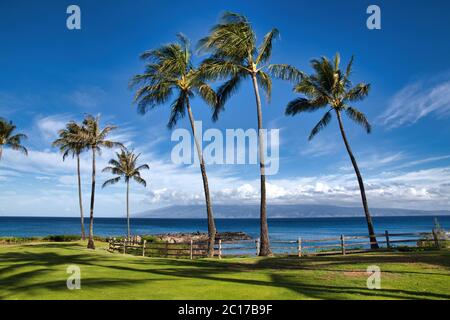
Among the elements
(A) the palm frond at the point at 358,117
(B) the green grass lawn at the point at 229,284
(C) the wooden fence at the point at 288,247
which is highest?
(A) the palm frond at the point at 358,117

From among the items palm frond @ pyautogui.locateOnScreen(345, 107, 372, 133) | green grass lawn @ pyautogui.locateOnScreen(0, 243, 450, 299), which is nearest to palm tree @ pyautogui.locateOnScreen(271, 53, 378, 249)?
palm frond @ pyautogui.locateOnScreen(345, 107, 372, 133)

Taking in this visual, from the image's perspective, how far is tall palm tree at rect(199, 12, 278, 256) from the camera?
22.1 meters

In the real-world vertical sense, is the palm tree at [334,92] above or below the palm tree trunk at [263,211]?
above

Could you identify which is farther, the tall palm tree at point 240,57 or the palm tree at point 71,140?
the palm tree at point 71,140

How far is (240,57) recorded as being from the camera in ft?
75.9

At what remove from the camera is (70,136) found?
127 feet

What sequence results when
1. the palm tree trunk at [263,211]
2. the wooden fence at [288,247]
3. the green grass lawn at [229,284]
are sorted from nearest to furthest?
the green grass lawn at [229,284]
the palm tree trunk at [263,211]
the wooden fence at [288,247]

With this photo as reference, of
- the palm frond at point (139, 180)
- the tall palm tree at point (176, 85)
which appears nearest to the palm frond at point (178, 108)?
the tall palm tree at point (176, 85)

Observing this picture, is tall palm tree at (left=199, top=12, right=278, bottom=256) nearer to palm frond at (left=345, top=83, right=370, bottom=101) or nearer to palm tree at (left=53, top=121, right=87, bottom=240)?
palm frond at (left=345, top=83, right=370, bottom=101)

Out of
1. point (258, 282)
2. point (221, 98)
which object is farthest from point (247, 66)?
point (258, 282)

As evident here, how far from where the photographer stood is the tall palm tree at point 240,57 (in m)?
22.1

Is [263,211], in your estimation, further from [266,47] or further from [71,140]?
[71,140]

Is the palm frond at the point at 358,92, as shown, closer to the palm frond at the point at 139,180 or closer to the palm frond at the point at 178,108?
the palm frond at the point at 178,108
